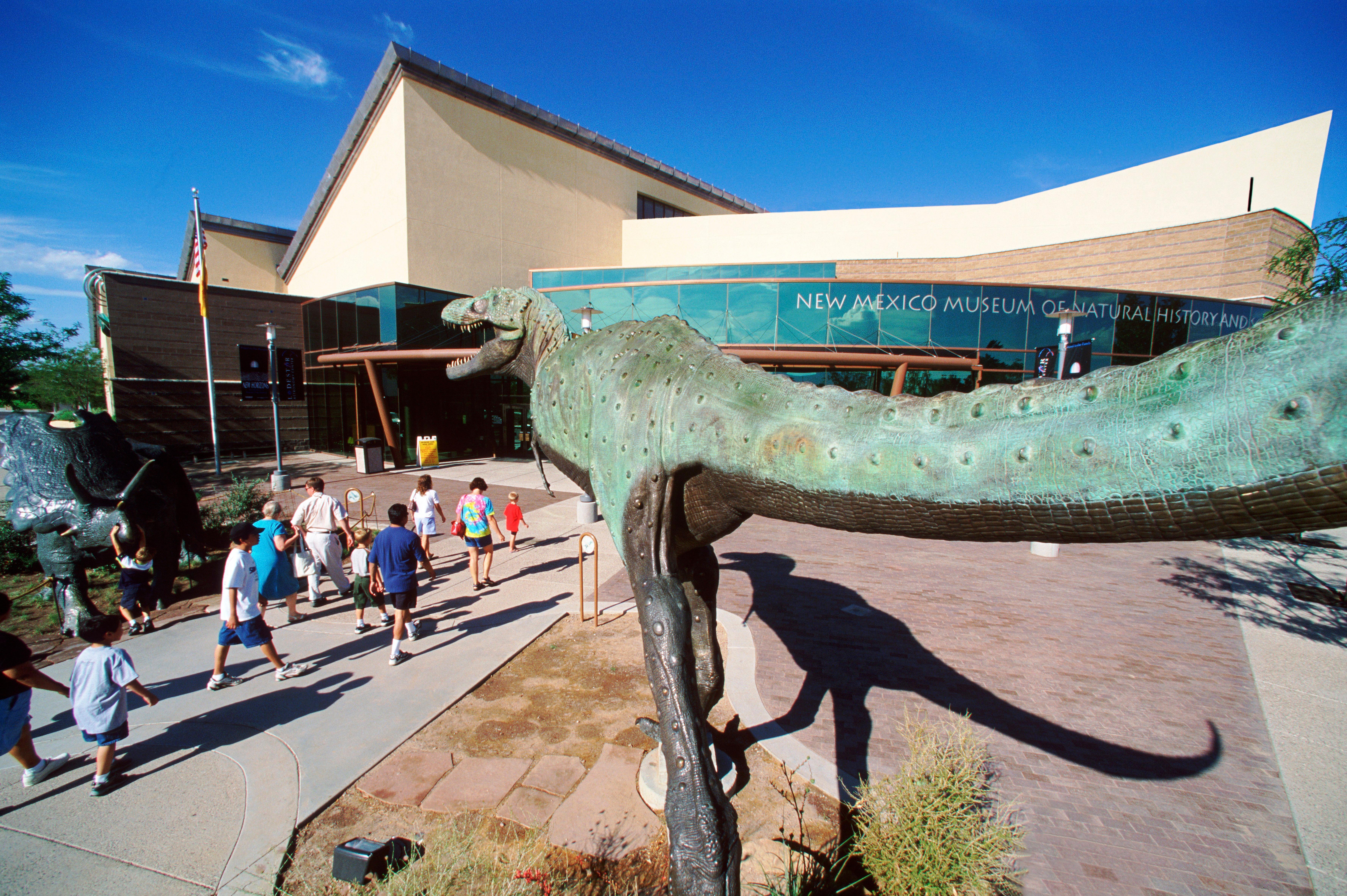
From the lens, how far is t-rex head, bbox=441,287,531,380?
11.7 ft

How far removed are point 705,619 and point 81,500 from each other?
717 cm

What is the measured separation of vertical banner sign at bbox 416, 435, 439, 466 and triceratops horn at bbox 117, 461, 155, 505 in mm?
12265

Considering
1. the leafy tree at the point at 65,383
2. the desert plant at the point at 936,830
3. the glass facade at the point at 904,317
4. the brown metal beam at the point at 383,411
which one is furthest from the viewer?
the leafy tree at the point at 65,383

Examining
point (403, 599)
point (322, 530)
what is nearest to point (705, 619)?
point (403, 599)

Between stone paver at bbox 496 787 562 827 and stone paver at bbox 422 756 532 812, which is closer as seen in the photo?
stone paver at bbox 496 787 562 827

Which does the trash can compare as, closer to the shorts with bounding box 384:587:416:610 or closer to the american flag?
the american flag

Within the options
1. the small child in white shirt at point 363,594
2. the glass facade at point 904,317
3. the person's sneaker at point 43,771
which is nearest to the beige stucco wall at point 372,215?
the glass facade at point 904,317

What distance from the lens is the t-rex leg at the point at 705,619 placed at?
3160 millimetres

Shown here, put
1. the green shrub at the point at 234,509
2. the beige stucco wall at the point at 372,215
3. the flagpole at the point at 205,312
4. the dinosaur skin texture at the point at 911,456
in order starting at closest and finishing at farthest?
the dinosaur skin texture at the point at 911,456 → the green shrub at the point at 234,509 → the flagpole at the point at 205,312 → the beige stucco wall at the point at 372,215

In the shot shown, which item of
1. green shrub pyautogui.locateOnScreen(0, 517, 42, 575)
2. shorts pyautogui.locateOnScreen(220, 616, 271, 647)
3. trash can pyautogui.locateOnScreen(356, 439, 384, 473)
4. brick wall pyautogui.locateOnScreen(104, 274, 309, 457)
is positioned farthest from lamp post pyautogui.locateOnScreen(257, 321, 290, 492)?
shorts pyautogui.locateOnScreen(220, 616, 271, 647)

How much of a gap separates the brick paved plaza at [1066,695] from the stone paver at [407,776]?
8.32 ft

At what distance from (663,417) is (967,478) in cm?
122

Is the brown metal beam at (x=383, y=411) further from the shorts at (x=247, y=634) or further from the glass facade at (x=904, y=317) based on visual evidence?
the shorts at (x=247, y=634)

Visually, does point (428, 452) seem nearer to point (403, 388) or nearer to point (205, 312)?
point (403, 388)
